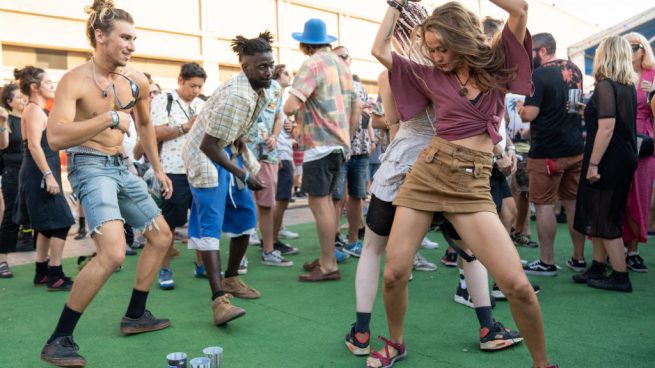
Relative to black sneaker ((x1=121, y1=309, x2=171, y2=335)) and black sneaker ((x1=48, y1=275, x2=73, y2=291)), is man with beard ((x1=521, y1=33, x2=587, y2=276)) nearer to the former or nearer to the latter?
black sneaker ((x1=121, y1=309, x2=171, y2=335))

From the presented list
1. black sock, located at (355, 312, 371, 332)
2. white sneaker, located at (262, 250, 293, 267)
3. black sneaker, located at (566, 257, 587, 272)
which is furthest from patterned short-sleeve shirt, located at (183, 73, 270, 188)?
black sneaker, located at (566, 257, 587, 272)

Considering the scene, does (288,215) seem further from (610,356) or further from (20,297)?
(610,356)

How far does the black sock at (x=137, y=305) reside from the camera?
390 cm

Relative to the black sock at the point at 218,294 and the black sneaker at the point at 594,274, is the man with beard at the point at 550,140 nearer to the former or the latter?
the black sneaker at the point at 594,274

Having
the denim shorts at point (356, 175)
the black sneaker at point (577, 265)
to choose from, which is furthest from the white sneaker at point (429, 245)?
the black sneaker at point (577, 265)

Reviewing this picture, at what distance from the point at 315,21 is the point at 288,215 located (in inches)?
209

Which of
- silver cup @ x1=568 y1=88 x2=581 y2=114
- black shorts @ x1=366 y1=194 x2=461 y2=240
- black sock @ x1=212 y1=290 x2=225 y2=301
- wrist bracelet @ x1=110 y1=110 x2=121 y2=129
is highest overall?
silver cup @ x1=568 y1=88 x2=581 y2=114

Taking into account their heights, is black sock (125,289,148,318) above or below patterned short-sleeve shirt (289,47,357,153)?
below

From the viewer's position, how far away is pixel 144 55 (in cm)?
2050

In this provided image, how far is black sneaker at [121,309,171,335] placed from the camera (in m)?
3.84

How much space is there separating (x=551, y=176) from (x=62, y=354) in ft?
13.6

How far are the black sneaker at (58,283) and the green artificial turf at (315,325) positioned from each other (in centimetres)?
Answer: 9

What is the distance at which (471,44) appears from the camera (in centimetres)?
274

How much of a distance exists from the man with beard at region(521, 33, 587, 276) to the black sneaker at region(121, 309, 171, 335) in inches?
128
